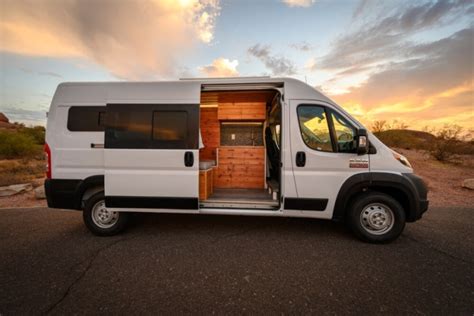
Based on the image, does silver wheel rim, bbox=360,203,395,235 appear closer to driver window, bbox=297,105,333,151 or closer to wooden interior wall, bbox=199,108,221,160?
driver window, bbox=297,105,333,151

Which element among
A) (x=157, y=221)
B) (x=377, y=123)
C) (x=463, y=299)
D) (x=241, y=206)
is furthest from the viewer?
(x=377, y=123)

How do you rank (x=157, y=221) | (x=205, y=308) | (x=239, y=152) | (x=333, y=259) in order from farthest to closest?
(x=239, y=152), (x=157, y=221), (x=333, y=259), (x=205, y=308)

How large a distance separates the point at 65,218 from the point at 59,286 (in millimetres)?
2622

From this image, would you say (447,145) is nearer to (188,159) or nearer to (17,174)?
(188,159)

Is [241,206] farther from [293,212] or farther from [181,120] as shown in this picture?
[181,120]

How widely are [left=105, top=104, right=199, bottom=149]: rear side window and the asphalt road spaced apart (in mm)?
1585

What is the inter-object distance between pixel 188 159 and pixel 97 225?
6.59 feet

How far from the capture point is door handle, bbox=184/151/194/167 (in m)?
3.08

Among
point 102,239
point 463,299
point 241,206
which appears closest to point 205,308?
point 241,206

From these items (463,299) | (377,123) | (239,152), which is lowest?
(463,299)

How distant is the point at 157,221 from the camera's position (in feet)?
13.0

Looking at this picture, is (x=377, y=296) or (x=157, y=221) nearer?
(x=377, y=296)

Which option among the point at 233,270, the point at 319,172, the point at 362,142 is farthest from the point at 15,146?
the point at 362,142

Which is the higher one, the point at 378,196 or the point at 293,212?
the point at 378,196
